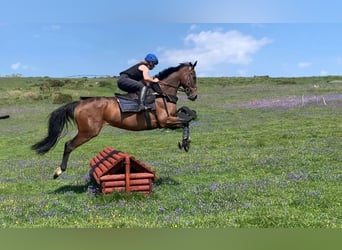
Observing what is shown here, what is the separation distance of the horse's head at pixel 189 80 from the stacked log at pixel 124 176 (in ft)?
10.3

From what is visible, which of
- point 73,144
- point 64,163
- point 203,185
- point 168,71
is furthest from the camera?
point 203,185

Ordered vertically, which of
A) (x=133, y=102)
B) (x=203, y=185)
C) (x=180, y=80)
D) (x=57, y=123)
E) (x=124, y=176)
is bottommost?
(x=203, y=185)

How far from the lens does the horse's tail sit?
557 inches

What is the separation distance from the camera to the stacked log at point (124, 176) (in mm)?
13008

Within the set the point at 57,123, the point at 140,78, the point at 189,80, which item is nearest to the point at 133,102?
the point at 140,78

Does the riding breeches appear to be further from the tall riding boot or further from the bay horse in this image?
the bay horse

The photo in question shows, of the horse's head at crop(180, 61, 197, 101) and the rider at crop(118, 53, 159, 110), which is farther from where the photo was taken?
the horse's head at crop(180, 61, 197, 101)

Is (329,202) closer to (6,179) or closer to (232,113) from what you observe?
(6,179)

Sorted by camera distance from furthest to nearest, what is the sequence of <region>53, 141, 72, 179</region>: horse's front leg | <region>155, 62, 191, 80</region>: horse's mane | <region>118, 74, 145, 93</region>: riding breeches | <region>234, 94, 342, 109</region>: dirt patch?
<region>234, 94, 342, 109</region>: dirt patch → <region>155, 62, 191, 80</region>: horse's mane → <region>53, 141, 72, 179</region>: horse's front leg → <region>118, 74, 145, 93</region>: riding breeches

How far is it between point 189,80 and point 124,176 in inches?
162

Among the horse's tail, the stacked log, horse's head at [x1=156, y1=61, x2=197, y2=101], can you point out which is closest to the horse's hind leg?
the horse's tail

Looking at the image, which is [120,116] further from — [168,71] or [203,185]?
[203,185]

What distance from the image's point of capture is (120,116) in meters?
13.8

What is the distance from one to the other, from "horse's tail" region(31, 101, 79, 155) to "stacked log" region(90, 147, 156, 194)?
2130 millimetres
